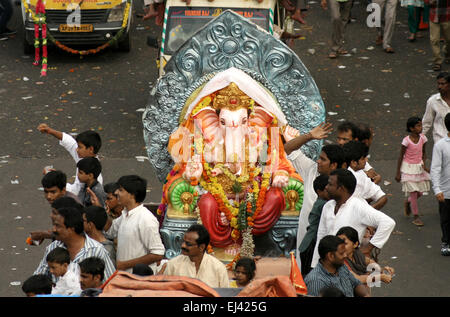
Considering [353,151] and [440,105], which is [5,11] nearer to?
[440,105]

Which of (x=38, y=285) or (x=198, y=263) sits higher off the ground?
(x=38, y=285)

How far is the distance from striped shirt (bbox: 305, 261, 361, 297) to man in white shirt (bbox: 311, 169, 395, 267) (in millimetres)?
779

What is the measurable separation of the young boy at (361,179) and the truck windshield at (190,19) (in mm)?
4360

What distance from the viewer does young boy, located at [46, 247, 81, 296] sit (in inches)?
261

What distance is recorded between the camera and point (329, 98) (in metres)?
15.1

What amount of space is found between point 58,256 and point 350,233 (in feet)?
7.23

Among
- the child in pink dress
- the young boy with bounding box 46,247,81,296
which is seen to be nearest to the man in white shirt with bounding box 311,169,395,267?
the young boy with bounding box 46,247,81,296

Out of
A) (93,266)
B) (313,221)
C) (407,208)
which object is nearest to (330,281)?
(313,221)

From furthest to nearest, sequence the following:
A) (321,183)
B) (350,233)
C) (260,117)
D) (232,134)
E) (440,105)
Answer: (440,105) → (260,117) → (232,134) → (321,183) → (350,233)

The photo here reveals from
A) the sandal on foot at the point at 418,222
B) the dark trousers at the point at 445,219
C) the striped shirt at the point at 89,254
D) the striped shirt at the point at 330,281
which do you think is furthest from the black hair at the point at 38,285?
the sandal on foot at the point at 418,222

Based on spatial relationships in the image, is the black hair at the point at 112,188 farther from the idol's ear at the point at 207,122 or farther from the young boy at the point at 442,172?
the young boy at the point at 442,172

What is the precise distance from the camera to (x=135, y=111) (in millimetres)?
14672
